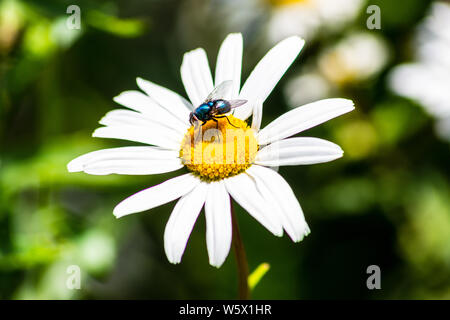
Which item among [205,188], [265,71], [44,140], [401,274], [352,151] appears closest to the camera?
[205,188]

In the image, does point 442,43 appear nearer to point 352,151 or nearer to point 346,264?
point 352,151

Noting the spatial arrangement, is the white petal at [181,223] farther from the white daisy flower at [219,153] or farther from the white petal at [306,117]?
the white petal at [306,117]

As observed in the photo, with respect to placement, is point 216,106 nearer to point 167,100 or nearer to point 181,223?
point 167,100

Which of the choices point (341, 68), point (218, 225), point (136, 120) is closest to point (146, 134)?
point (136, 120)

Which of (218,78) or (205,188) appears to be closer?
(205,188)

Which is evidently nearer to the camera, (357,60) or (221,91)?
(221,91)
